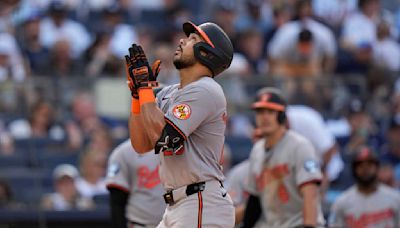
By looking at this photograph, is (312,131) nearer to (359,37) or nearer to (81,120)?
(81,120)

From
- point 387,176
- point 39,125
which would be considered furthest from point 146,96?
point 39,125

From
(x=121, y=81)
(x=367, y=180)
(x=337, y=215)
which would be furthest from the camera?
(x=121, y=81)

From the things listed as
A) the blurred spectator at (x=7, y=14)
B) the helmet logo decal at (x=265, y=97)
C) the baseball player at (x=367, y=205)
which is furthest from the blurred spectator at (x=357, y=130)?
the helmet logo decal at (x=265, y=97)

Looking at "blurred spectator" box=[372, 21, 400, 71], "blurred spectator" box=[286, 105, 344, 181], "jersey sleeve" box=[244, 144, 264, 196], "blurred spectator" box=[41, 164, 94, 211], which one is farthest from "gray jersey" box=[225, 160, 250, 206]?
"blurred spectator" box=[372, 21, 400, 71]

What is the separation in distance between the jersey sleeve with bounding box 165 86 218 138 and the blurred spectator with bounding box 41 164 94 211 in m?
5.98

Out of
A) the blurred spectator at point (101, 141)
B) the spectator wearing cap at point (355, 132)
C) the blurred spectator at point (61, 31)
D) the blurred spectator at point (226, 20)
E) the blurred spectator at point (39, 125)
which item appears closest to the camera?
the blurred spectator at point (101, 141)

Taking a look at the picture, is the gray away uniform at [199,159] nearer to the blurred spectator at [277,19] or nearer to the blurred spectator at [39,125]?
the blurred spectator at [39,125]

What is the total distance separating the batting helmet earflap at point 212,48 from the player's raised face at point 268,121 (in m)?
2.23

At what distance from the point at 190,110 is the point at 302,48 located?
26.3 feet

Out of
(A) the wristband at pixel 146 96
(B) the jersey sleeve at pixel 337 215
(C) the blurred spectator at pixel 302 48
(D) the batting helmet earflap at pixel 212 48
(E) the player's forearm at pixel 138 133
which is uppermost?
(C) the blurred spectator at pixel 302 48

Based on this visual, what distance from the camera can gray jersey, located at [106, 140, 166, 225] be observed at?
27.0ft

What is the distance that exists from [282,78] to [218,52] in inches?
281

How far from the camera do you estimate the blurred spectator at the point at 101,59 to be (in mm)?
13883

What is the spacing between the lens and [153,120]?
5988mm
